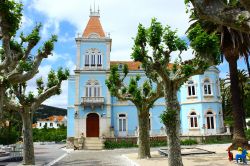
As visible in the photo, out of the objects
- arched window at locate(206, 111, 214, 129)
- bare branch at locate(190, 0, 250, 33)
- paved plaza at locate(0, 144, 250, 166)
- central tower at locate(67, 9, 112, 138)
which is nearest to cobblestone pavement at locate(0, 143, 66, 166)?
paved plaza at locate(0, 144, 250, 166)

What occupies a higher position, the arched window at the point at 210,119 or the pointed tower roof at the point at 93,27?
the pointed tower roof at the point at 93,27

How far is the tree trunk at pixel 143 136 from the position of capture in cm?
2130

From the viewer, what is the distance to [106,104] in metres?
37.4

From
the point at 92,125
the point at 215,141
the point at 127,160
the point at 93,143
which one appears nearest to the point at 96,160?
the point at 127,160

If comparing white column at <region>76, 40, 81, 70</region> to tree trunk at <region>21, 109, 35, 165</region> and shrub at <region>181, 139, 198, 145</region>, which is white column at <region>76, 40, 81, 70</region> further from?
tree trunk at <region>21, 109, 35, 165</region>

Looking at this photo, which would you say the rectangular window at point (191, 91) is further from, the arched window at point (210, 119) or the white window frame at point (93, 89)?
the white window frame at point (93, 89)

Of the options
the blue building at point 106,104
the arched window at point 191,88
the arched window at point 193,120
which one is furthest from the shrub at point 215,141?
the arched window at point 191,88

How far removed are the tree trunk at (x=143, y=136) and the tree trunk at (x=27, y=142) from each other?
7.52 metres

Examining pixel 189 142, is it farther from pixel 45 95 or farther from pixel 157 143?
pixel 45 95

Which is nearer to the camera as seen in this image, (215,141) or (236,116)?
(236,116)

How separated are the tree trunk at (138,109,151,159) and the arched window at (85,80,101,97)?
16.2 metres

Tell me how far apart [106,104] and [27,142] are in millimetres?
18926

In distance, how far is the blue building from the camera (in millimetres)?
37062

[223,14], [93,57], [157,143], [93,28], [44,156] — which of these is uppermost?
[93,28]
